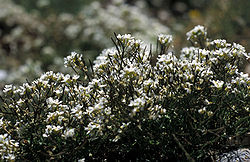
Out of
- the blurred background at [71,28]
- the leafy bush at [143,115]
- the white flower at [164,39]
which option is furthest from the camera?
the blurred background at [71,28]

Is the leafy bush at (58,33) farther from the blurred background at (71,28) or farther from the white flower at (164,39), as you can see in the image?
the white flower at (164,39)

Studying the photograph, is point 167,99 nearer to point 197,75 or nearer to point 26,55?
point 197,75

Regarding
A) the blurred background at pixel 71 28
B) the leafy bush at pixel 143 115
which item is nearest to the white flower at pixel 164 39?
the leafy bush at pixel 143 115

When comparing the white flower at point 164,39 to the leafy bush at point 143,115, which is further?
the white flower at point 164,39

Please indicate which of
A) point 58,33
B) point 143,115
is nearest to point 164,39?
point 143,115

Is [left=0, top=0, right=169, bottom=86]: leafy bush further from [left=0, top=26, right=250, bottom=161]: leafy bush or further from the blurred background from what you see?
[left=0, top=26, right=250, bottom=161]: leafy bush

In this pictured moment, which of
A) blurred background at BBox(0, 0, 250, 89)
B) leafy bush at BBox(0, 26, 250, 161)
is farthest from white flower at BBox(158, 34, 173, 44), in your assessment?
blurred background at BBox(0, 0, 250, 89)
